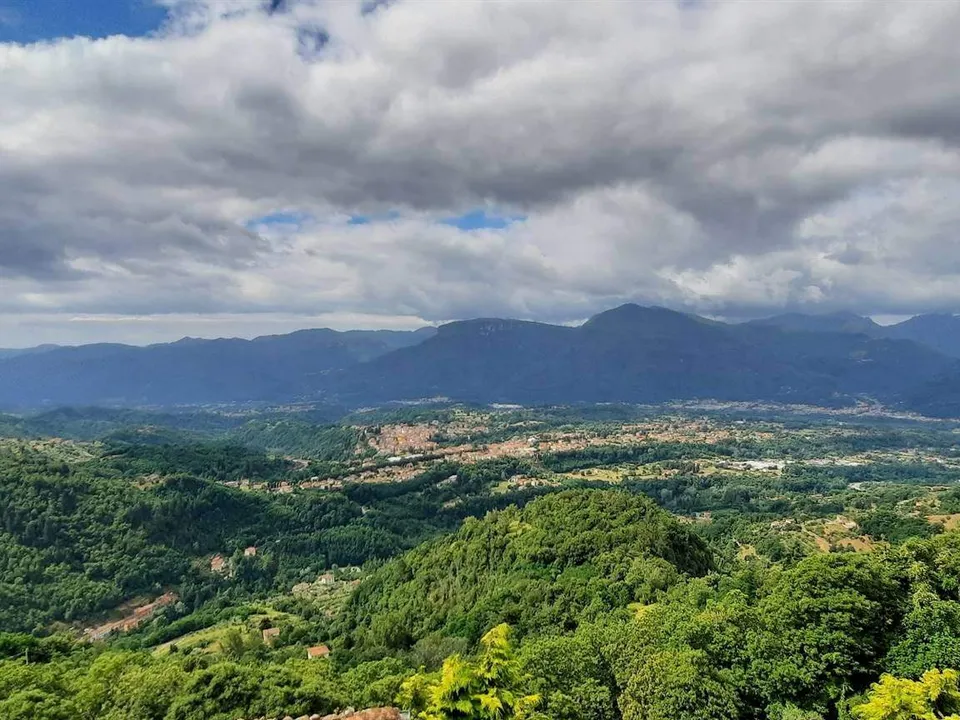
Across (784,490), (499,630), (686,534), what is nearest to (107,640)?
Answer: (686,534)

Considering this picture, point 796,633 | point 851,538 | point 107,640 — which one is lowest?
point 107,640

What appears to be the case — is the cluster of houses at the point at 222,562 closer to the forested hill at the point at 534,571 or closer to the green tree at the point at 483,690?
the forested hill at the point at 534,571

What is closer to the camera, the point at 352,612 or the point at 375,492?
the point at 352,612

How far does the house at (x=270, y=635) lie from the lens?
6081 centimetres

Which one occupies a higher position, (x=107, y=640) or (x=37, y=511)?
(x=37, y=511)

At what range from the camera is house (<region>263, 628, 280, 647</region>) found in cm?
6081

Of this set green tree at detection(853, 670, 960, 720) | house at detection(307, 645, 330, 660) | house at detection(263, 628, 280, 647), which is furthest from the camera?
house at detection(263, 628, 280, 647)

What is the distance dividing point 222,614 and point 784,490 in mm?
127311

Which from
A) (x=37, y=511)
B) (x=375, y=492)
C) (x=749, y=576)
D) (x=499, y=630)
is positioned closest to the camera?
(x=499, y=630)

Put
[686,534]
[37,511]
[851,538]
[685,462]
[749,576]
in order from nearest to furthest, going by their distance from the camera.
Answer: [749,576] → [686,534] → [851,538] → [37,511] → [685,462]

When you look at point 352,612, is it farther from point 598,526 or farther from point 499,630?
point 499,630

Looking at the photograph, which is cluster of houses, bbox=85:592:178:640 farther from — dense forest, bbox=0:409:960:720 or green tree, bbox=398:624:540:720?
green tree, bbox=398:624:540:720

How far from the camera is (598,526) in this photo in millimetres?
68750

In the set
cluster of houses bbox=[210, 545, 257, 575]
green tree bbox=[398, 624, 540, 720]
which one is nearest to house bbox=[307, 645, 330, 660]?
green tree bbox=[398, 624, 540, 720]
